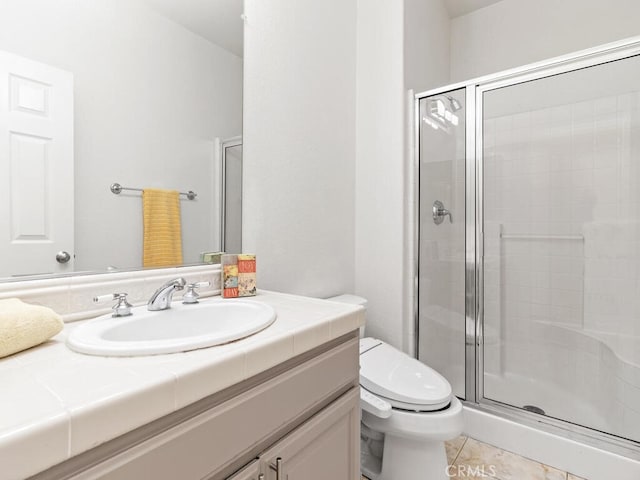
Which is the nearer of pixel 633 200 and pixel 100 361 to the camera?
pixel 100 361

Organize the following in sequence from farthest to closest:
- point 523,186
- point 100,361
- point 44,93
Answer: point 523,186 < point 44,93 < point 100,361

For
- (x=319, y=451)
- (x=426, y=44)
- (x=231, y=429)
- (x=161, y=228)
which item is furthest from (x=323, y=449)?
Answer: (x=426, y=44)

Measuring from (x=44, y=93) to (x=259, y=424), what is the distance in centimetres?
91

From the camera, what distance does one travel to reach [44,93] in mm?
855

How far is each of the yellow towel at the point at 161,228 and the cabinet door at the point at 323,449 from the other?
65cm

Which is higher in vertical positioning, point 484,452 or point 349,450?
point 349,450

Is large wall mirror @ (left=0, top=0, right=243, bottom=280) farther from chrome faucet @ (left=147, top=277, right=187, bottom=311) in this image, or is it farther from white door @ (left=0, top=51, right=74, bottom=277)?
chrome faucet @ (left=147, top=277, right=187, bottom=311)

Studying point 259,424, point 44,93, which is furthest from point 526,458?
point 44,93

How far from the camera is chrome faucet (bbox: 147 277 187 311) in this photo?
3.07 feet

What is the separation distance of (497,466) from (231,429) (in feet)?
4.65

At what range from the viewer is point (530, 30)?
233 cm

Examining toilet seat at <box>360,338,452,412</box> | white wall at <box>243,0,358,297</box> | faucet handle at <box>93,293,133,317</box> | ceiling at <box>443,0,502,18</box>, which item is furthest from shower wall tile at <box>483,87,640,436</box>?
faucet handle at <box>93,293,133,317</box>

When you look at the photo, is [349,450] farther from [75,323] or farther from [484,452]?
[484,452]

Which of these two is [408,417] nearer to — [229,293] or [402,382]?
[402,382]
